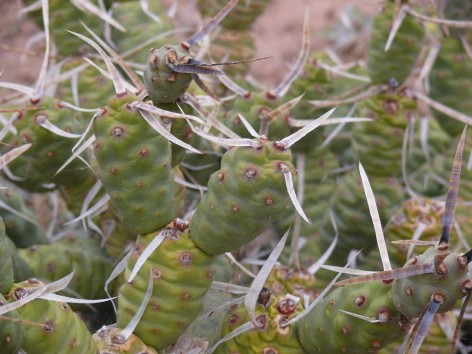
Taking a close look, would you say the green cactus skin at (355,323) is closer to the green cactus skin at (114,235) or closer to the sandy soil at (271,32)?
the green cactus skin at (114,235)

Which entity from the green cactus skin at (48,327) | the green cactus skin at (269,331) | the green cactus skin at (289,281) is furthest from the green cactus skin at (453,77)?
the green cactus skin at (48,327)

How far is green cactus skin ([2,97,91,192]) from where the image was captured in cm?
172

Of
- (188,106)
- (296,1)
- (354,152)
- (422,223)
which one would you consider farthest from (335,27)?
(188,106)

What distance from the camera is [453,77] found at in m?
2.45

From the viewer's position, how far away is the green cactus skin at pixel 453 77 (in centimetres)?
243

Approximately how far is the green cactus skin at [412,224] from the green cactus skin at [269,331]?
456 millimetres

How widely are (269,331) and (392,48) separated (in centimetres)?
94

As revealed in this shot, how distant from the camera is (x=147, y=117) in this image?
1.27 metres

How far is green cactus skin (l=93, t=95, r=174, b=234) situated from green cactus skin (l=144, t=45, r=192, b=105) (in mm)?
51

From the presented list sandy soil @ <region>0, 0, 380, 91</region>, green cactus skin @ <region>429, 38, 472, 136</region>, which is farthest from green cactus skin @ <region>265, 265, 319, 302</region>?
sandy soil @ <region>0, 0, 380, 91</region>

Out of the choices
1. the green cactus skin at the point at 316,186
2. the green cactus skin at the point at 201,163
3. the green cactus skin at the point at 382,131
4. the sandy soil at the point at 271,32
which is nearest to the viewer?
the green cactus skin at the point at 201,163

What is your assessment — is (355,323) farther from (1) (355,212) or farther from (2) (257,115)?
(1) (355,212)

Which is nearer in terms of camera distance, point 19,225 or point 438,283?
point 438,283

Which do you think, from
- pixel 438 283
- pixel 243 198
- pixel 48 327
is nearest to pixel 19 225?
Result: pixel 48 327
